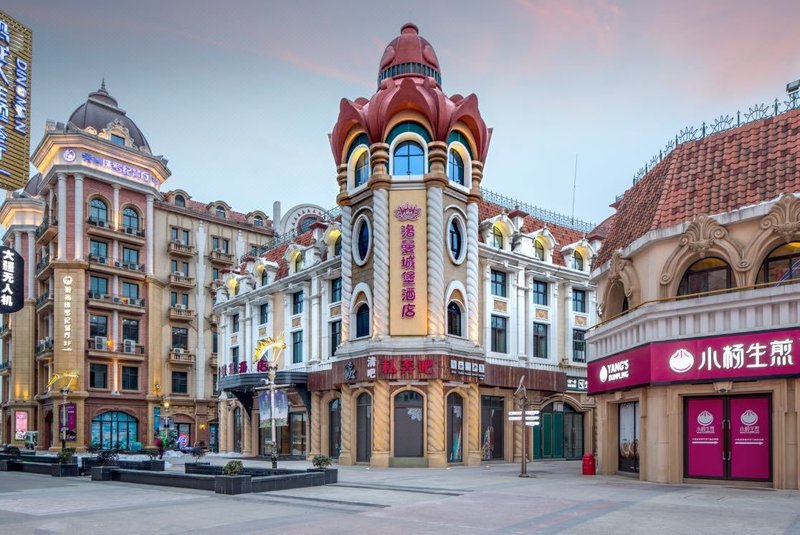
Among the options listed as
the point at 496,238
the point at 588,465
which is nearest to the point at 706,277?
the point at 588,465

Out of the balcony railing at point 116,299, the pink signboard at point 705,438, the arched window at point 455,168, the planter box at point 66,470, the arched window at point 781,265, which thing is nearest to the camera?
the arched window at point 781,265

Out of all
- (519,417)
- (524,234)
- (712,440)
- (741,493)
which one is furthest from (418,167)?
(741,493)

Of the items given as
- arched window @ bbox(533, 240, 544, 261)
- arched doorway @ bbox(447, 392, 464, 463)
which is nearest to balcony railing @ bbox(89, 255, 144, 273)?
arched window @ bbox(533, 240, 544, 261)

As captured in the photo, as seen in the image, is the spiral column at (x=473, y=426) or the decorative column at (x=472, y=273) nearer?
the spiral column at (x=473, y=426)

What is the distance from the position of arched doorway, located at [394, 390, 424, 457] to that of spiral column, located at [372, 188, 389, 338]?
355cm

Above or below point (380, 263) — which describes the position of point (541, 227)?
above

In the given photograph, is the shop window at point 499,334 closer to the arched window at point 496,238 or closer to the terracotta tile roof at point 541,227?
the arched window at point 496,238

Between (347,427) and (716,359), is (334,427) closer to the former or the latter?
(347,427)

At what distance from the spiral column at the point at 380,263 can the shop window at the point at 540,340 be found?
40.5ft

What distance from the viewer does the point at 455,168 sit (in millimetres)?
40906

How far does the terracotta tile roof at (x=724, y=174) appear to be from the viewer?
2552 centimetres

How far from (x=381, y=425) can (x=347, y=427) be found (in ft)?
10.3

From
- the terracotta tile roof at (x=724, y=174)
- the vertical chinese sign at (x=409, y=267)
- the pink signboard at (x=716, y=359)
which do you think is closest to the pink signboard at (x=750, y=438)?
the pink signboard at (x=716, y=359)

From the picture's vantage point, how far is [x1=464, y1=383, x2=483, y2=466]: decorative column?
3975cm
